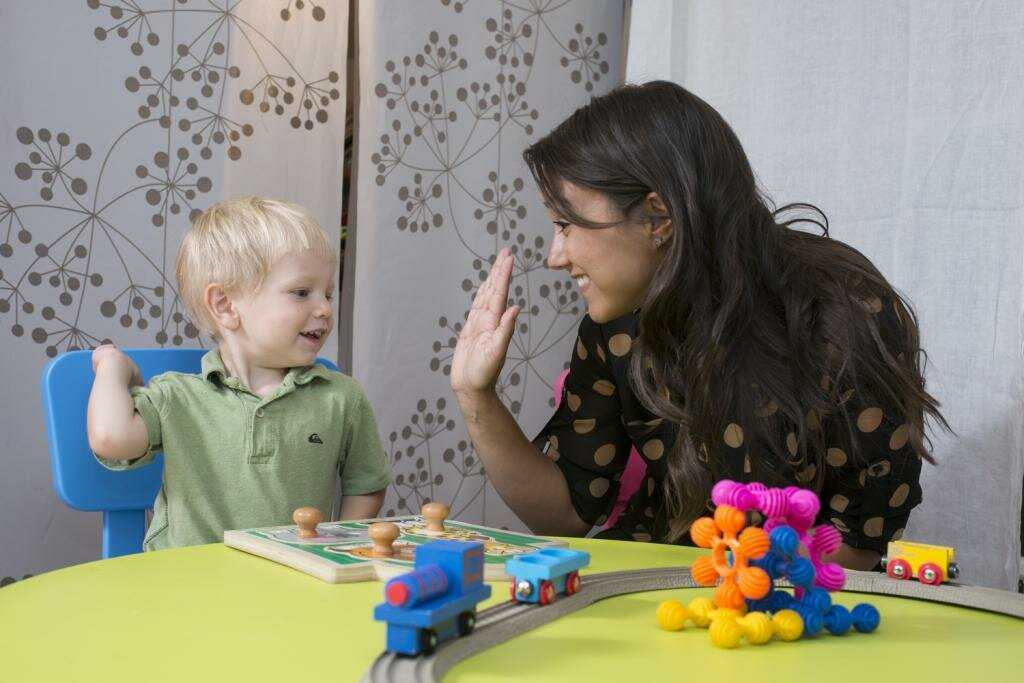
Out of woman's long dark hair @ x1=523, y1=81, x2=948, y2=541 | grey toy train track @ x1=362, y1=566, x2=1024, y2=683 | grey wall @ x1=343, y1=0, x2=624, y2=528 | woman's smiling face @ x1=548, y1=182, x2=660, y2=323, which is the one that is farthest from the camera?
grey wall @ x1=343, y1=0, x2=624, y2=528

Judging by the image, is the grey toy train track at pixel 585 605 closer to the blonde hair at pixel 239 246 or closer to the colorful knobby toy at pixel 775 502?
the colorful knobby toy at pixel 775 502

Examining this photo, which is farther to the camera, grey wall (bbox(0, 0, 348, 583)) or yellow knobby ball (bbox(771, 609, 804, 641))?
grey wall (bbox(0, 0, 348, 583))

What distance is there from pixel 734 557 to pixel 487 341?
2.52 ft

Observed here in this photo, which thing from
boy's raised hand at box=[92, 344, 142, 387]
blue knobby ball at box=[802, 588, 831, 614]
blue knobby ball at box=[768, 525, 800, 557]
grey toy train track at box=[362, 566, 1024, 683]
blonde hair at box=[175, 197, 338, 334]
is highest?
blonde hair at box=[175, 197, 338, 334]

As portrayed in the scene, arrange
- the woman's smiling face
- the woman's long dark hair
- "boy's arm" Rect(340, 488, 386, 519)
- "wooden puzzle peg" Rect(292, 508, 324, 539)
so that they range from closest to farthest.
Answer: "wooden puzzle peg" Rect(292, 508, 324, 539), the woman's long dark hair, the woman's smiling face, "boy's arm" Rect(340, 488, 386, 519)

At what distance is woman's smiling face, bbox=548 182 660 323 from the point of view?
139 centimetres

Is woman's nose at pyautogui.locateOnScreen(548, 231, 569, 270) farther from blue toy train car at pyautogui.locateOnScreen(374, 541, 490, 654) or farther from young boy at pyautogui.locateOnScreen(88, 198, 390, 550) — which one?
blue toy train car at pyautogui.locateOnScreen(374, 541, 490, 654)

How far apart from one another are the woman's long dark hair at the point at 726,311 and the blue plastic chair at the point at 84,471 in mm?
650

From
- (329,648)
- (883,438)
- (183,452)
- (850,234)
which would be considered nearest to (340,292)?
(183,452)

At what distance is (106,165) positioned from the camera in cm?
165

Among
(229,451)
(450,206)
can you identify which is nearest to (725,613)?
(229,451)

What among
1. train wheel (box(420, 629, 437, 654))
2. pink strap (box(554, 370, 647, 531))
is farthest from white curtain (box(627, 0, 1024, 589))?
train wheel (box(420, 629, 437, 654))

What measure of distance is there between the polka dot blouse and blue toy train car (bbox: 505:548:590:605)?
0.46 m

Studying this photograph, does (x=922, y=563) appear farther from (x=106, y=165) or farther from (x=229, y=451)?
(x=106, y=165)
